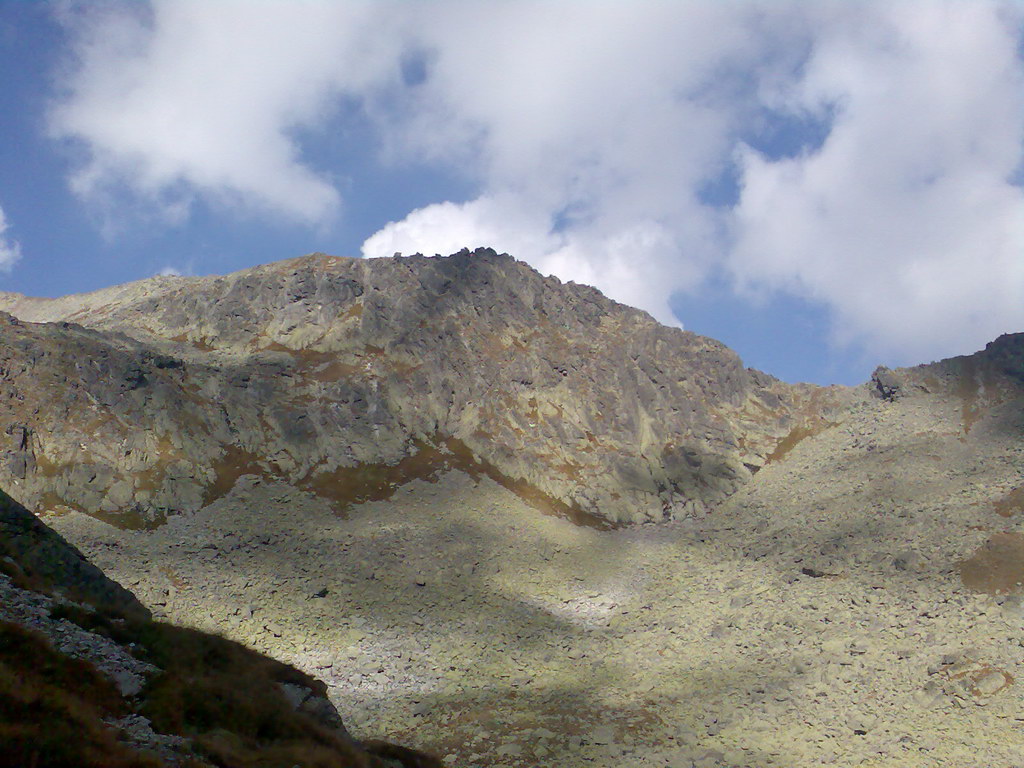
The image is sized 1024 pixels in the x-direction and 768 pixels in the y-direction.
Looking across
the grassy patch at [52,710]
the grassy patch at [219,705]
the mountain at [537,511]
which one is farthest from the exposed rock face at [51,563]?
the mountain at [537,511]

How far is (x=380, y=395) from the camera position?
104562 millimetres

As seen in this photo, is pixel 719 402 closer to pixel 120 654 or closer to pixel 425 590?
pixel 425 590

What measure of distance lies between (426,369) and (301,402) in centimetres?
2112

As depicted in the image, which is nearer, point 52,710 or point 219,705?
point 52,710

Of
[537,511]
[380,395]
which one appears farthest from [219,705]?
[380,395]

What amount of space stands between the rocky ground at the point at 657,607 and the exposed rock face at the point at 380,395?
6612mm

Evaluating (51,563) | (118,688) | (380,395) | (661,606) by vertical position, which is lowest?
(118,688)

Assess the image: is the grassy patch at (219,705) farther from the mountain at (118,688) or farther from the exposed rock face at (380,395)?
the exposed rock face at (380,395)

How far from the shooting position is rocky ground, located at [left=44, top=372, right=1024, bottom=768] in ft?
146

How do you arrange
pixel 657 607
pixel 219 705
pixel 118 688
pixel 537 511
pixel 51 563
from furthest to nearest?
1. pixel 537 511
2. pixel 657 607
3. pixel 51 563
4. pixel 219 705
5. pixel 118 688

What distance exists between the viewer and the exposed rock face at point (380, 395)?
7994cm

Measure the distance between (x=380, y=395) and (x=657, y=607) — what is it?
5489 centimetres

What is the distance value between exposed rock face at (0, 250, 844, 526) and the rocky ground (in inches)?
260

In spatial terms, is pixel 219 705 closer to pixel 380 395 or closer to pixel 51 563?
pixel 51 563
